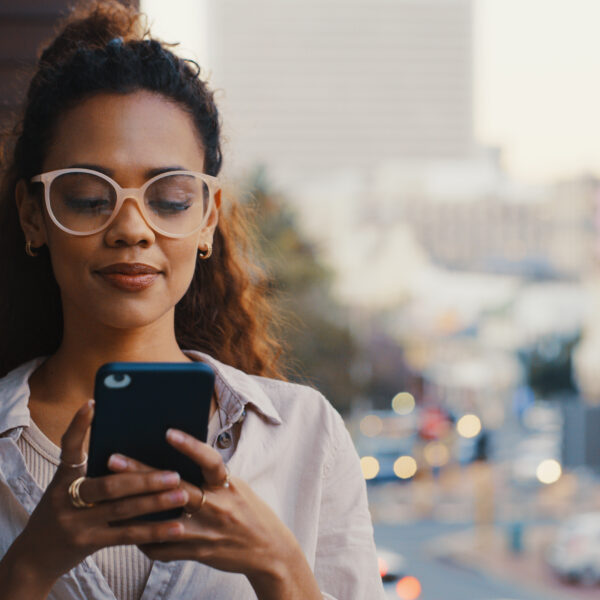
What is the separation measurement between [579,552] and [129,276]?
48.3ft

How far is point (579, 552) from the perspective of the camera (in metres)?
14.3


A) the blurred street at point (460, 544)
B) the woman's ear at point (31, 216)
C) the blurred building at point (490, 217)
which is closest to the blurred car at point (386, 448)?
the blurred street at point (460, 544)

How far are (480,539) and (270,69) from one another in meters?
34.9

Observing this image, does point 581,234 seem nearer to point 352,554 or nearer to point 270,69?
point 270,69

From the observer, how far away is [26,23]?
81.0 inches

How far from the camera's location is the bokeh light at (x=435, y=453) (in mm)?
22281

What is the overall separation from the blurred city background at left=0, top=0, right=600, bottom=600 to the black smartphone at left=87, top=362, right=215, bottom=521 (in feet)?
1.95

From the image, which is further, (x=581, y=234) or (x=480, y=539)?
(x=581, y=234)

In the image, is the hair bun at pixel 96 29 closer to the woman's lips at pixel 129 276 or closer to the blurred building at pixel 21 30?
the woman's lips at pixel 129 276

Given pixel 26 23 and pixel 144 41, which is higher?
pixel 26 23

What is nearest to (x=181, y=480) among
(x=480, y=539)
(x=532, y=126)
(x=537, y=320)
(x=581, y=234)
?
(x=480, y=539)

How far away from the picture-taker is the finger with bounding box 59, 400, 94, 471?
2.46 ft

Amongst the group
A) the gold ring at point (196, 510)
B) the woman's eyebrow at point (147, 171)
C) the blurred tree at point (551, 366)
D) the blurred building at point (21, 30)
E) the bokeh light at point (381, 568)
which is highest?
the blurred building at point (21, 30)

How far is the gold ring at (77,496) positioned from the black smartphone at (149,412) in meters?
0.01
